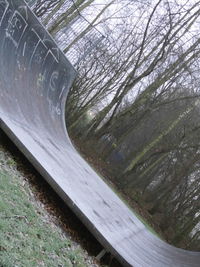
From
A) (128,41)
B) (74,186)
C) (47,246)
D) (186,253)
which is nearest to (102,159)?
(128,41)

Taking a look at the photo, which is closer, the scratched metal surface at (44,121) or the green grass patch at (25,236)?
the green grass patch at (25,236)

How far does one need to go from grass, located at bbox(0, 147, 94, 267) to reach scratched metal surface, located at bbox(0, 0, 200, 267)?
1.67 feet

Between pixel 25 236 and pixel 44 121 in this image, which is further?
pixel 44 121

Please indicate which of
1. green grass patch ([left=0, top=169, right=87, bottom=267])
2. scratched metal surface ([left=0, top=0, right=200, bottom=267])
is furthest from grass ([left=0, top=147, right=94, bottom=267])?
scratched metal surface ([left=0, top=0, right=200, bottom=267])

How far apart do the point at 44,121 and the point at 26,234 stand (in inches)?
193

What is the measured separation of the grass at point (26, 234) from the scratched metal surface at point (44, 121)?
508 mm

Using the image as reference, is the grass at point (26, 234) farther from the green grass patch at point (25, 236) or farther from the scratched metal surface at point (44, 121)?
the scratched metal surface at point (44, 121)

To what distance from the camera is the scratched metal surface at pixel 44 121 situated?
255 inches

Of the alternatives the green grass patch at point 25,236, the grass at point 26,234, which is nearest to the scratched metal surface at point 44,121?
the grass at point 26,234

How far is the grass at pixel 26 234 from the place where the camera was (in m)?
3.90

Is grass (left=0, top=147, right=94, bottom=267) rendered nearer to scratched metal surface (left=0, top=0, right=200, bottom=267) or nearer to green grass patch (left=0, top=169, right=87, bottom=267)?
green grass patch (left=0, top=169, right=87, bottom=267)

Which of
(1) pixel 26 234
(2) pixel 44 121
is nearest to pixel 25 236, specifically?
(1) pixel 26 234

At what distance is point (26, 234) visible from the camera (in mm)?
4543

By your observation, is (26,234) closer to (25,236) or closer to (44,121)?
(25,236)
